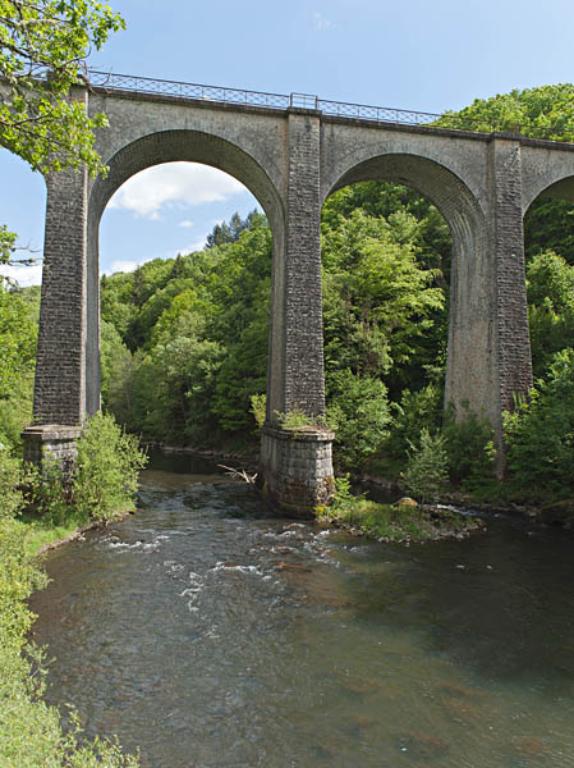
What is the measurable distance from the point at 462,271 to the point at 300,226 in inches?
276

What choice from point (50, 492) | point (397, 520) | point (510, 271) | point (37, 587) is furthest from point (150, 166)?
point (37, 587)

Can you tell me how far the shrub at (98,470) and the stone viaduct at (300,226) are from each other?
0.44 metres

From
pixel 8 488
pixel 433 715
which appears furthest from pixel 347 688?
pixel 8 488

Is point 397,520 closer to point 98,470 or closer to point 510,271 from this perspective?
point 98,470

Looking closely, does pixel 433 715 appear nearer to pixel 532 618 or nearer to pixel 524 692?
pixel 524 692

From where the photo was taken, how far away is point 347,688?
6586mm

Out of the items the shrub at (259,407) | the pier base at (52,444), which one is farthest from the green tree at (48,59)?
the shrub at (259,407)

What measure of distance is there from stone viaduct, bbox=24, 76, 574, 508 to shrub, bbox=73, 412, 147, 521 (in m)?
0.44

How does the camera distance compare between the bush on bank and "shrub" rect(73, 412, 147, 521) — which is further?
"shrub" rect(73, 412, 147, 521)

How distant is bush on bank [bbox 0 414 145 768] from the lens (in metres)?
3.80

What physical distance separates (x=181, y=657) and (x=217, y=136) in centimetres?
1422

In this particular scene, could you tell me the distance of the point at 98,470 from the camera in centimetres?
1332

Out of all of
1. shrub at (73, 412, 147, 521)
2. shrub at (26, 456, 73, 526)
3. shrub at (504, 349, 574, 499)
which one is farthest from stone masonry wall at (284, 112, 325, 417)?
shrub at (26, 456, 73, 526)

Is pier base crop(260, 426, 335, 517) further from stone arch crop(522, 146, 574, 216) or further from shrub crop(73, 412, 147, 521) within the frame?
stone arch crop(522, 146, 574, 216)
